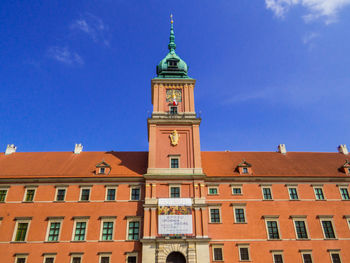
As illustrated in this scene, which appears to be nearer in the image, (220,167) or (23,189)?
(23,189)

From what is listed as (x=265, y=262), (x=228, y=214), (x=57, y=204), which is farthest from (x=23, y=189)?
(x=265, y=262)

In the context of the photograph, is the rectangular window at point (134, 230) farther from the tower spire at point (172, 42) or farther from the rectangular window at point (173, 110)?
the tower spire at point (172, 42)

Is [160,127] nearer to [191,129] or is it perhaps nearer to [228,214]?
[191,129]

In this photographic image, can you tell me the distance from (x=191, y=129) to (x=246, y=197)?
32.0 ft

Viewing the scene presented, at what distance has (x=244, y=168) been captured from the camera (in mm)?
31297

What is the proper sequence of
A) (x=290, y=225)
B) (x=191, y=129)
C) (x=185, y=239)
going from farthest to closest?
(x=191, y=129)
(x=290, y=225)
(x=185, y=239)

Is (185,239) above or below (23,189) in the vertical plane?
below

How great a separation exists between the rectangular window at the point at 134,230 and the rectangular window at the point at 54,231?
710cm

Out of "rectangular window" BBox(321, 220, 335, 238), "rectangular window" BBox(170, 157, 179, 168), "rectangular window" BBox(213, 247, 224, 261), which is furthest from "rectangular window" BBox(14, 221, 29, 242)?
"rectangular window" BBox(321, 220, 335, 238)

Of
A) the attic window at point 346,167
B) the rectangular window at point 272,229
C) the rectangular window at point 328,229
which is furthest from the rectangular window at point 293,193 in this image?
the attic window at point 346,167

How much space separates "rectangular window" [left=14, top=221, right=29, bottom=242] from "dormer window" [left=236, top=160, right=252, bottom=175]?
76.3ft

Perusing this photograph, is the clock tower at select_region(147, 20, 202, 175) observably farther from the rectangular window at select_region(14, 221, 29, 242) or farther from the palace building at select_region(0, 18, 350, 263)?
the rectangular window at select_region(14, 221, 29, 242)

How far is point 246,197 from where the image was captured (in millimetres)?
29250

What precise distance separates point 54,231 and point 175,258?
12.3 m
